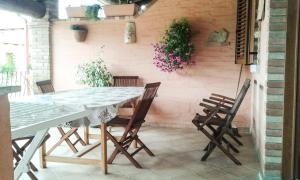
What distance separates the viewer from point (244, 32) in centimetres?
448

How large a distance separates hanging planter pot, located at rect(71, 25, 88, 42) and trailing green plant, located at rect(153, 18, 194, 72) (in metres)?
1.47

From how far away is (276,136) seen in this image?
2.72 m

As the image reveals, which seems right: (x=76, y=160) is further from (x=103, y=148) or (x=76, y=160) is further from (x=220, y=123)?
(x=220, y=123)

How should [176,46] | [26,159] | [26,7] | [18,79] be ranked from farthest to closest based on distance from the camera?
1. [18,79]
2. [176,46]
3. [26,7]
4. [26,159]

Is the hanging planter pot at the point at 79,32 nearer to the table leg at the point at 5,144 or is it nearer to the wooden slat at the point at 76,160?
the wooden slat at the point at 76,160

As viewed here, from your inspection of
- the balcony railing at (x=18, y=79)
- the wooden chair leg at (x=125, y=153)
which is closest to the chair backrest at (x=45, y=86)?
the wooden chair leg at (x=125, y=153)

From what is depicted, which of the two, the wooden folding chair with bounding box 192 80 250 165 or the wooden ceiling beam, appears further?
the wooden ceiling beam

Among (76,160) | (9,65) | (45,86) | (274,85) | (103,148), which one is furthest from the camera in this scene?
(9,65)

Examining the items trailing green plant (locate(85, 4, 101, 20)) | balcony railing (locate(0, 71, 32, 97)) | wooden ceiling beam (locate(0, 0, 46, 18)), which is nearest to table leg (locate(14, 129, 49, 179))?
wooden ceiling beam (locate(0, 0, 46, 18))

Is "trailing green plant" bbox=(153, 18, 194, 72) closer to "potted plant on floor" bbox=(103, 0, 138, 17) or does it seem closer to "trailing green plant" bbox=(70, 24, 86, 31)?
"potted plant on floor" bbox=(103, 0, 138, 17)

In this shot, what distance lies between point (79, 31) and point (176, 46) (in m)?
1.85

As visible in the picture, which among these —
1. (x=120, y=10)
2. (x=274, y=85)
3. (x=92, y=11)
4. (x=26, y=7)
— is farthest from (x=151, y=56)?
(x=274, y=85)

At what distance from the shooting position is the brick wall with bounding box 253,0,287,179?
2.62 metres

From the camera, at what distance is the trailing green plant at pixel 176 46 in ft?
16.8
